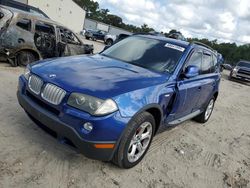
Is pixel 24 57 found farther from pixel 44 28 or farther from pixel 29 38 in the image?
pixel 44 28

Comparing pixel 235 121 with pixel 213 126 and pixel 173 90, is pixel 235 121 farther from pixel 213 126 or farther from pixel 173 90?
pixel 173 90

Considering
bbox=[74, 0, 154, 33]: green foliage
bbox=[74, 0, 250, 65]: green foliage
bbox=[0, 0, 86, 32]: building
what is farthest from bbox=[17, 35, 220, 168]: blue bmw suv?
bbox=[74, 0, 154, 33]: green foliage

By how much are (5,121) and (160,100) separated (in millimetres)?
2510

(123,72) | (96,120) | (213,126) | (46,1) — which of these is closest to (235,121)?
(213,126)

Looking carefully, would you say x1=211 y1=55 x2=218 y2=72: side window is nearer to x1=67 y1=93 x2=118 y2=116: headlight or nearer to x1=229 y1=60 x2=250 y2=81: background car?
x1=67 y1=93 x2=118 y2=116: headlight

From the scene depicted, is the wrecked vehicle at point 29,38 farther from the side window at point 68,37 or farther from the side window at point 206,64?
the side window at point 206,64

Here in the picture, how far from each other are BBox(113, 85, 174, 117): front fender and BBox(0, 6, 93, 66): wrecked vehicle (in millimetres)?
5330

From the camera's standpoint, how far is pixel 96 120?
9.24ft

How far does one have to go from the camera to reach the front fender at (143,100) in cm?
299

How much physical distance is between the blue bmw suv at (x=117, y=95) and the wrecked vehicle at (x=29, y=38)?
3.72 metres

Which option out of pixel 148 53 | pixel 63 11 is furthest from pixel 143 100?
pixel 63 11

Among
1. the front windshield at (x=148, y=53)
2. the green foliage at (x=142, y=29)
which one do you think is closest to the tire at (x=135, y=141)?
the front windshield at (x=148, y=53)

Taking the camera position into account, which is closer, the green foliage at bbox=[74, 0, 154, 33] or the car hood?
the car hood

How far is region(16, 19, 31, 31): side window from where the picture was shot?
7.42 meters
